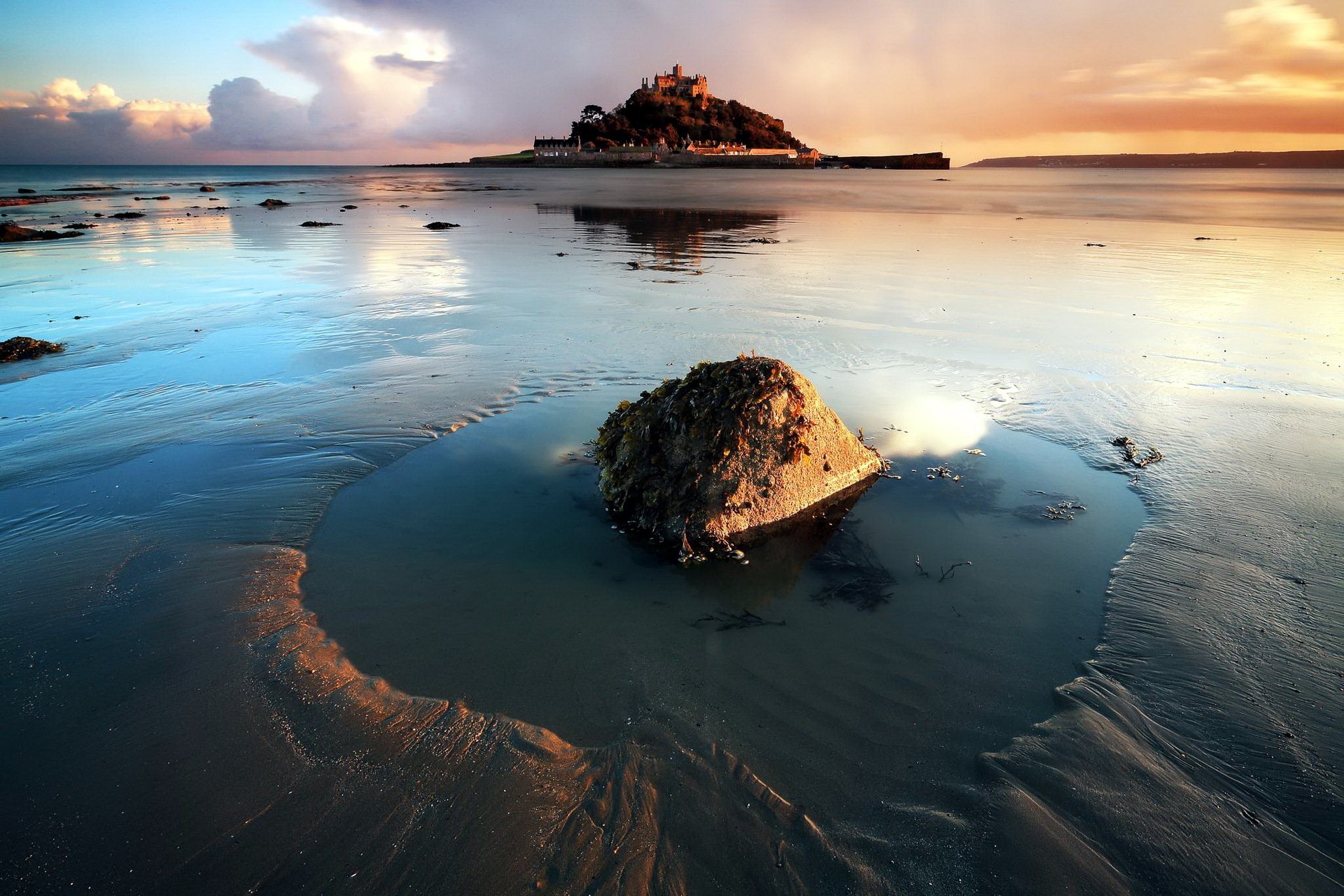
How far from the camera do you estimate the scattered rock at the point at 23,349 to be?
8742mm

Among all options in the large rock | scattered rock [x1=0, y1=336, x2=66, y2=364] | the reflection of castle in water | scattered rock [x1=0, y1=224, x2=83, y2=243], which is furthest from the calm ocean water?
scattered rock [x1=0, y1=224, x2=83, y2=243]

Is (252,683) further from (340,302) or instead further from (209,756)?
(340,302)

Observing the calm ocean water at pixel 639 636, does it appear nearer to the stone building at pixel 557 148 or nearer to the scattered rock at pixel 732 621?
the scattered rock at pixel 732 621

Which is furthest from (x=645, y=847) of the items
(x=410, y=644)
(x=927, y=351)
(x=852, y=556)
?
(x=927, y=351)

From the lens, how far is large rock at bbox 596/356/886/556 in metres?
4.86

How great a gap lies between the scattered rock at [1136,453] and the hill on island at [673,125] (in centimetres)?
18011

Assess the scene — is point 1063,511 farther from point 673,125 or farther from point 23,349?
point 673,125

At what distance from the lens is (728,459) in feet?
16.6

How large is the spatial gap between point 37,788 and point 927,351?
9522 millimetres

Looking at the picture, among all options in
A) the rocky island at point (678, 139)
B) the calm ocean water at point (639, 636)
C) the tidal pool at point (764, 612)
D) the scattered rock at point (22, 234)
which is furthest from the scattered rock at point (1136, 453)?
the rocky island at point (678, 139)

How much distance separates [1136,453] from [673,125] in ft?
631

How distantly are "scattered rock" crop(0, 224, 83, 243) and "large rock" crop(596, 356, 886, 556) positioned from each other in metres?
29.7

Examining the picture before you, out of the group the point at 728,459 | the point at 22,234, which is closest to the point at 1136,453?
the point at 728,459

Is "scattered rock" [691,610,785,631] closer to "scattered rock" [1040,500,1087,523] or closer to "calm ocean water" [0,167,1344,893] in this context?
"calm ocean water" [0,167,1344,893]
